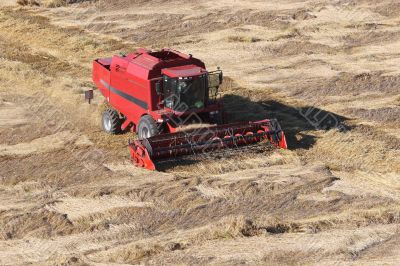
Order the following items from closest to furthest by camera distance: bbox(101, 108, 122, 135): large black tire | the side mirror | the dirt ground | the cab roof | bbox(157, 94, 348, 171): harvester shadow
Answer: the dirt ground
the cab roof
the side mirror
bbox(157, 94, 348, 171): harvester shadow
bbox(101, 108, 122, 135): large black tire

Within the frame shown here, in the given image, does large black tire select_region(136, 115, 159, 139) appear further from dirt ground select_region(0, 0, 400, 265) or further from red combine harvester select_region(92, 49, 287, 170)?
dirt ground select_region(0, 0, 400, 265)

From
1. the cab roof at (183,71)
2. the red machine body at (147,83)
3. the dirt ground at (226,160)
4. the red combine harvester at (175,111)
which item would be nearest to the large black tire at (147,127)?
the red combine harvester at (175,111)

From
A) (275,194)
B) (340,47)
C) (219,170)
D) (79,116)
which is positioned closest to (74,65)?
(79,116)

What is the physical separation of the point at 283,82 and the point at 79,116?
A: 699cm

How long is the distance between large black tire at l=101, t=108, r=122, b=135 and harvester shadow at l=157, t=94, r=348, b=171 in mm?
2866

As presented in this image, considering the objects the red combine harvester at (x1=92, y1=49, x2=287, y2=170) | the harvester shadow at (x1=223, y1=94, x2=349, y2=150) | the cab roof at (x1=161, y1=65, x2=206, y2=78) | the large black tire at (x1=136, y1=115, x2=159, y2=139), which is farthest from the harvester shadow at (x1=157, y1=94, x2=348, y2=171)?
the large black tire at (x1=136, y1=115, x2=159, y2=139)

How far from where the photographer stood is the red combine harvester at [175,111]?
1812 cm

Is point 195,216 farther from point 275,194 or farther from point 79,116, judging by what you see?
point 79,116

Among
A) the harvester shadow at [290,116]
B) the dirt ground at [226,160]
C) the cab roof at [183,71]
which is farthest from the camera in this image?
the harvester shadow at [290,116]

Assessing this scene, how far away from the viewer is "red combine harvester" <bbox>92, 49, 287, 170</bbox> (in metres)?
18.1

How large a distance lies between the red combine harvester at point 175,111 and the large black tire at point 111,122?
610 mm

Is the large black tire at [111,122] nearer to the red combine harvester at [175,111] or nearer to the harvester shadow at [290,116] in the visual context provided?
the red combine harvester at [175,111]

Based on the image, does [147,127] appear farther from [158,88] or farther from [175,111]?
[158,88]

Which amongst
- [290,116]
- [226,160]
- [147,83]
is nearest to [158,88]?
[147,83]
